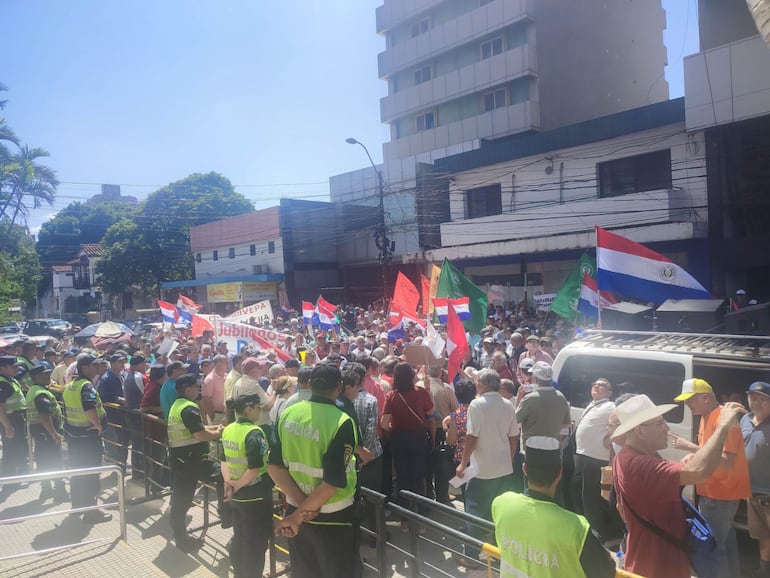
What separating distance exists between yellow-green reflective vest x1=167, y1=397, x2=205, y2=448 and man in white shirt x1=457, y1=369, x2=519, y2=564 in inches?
109

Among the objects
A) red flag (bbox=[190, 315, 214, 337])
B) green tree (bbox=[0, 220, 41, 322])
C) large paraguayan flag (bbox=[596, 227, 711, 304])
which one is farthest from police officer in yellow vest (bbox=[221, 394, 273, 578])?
green tree (bbox=[0, 220, 41, 322])

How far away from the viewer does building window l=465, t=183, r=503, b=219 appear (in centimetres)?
2325

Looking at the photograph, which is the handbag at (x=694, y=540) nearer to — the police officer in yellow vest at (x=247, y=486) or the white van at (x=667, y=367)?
the white van at (x=667, y=367)

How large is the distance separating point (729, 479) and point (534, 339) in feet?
16.9

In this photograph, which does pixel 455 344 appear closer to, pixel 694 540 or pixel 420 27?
pixel 694 540

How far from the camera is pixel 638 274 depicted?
837 cm

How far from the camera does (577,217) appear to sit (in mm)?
20438

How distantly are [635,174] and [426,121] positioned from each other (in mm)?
17695

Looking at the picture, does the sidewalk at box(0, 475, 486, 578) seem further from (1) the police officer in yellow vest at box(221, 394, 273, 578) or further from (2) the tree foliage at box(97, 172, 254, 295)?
(2) the tree foliage at box(97, 172, 254, 295)

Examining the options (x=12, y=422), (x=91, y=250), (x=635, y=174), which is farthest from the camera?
(x=91, y=250)

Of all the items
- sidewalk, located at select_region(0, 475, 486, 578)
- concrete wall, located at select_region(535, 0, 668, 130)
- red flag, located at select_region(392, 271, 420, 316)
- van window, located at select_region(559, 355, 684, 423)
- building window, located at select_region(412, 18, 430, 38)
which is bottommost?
sidewalk, located at select_region(0, 475, 486, 578)

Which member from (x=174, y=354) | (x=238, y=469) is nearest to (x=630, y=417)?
(x=238, y=469)

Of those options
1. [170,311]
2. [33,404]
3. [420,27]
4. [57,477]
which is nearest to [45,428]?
[33,404]

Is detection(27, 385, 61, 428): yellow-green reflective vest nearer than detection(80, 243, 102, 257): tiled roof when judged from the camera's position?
Yes
